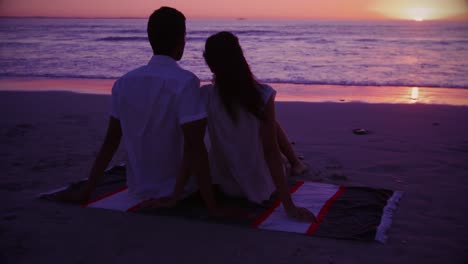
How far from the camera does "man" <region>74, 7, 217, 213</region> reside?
2.81 meters

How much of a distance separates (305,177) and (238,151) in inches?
44.0

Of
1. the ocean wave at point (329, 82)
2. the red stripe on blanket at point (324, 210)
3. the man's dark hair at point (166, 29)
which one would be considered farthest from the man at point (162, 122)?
the ocean wave at point (329, 82)

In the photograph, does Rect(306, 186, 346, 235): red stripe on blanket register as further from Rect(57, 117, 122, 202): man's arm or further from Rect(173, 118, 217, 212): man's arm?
Rect(57, 117, 122, 202): man's arm

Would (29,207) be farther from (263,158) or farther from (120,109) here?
(263,158)

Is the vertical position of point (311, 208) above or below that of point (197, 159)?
below

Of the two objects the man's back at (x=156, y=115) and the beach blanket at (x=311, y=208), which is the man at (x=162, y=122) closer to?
the man's back at (x=156, y=115)

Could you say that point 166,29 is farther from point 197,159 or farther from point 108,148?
point 108,148

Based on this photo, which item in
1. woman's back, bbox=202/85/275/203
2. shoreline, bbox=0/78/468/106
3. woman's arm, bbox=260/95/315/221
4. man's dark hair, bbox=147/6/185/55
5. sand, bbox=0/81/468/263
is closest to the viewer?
sand, bbox=0/81/468/263

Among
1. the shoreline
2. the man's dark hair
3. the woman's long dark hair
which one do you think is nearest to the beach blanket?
the woman's long dark hair

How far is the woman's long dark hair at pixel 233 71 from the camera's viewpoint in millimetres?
2818

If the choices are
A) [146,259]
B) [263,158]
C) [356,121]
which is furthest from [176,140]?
[356,121]

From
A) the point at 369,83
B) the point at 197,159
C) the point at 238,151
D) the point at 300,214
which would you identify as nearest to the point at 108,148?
the point at 197,159

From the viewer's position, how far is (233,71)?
2.85 meters

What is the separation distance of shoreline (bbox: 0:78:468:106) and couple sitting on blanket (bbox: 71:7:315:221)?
18.5 feet
